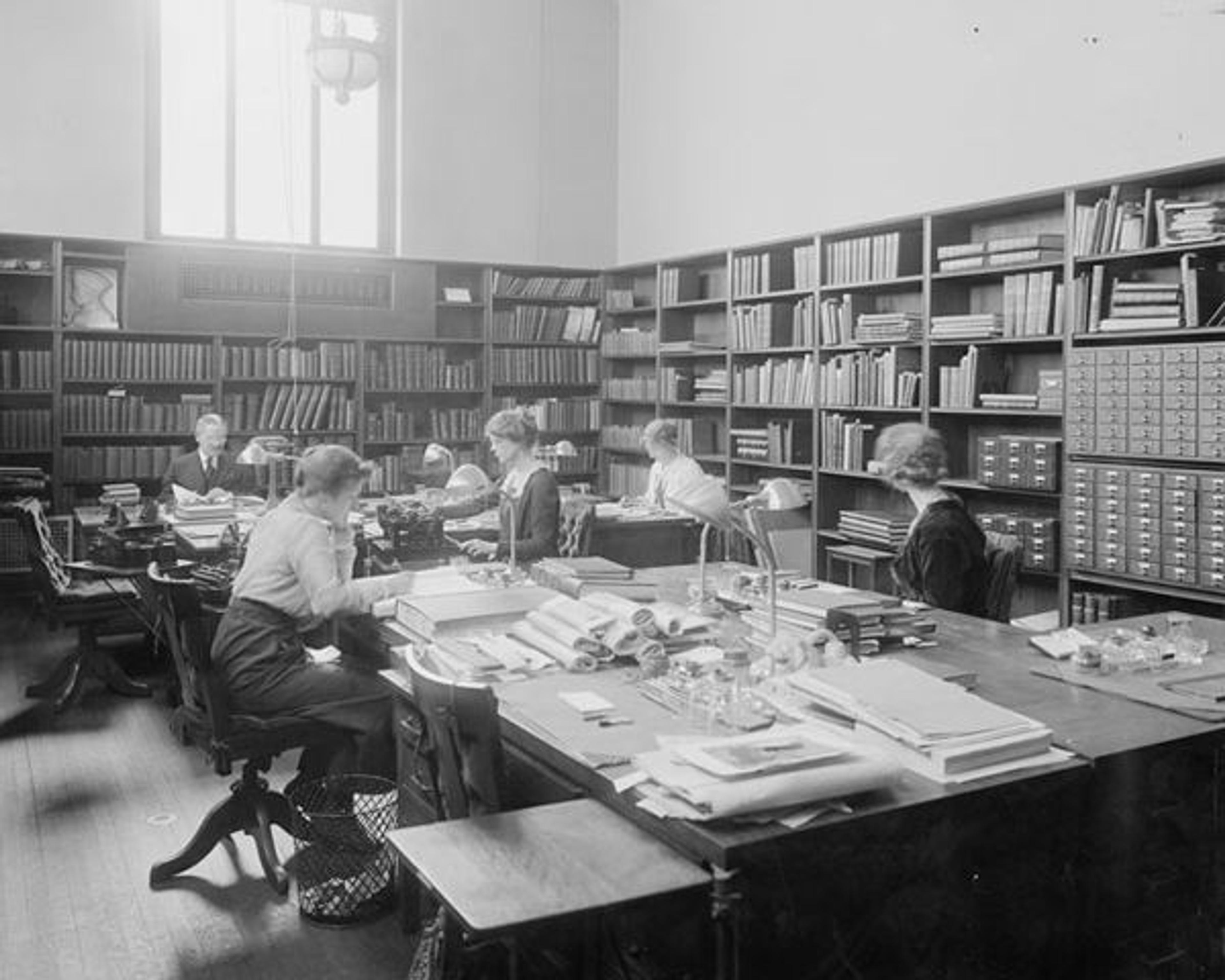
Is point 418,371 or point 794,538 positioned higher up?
point 418,371

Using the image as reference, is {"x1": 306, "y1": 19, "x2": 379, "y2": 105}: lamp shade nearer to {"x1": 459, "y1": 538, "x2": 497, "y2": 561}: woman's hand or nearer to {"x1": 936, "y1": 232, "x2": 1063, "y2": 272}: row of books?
{"x1": 459, "y1": 538, "x2": 497, "y2": 561}: woman's hand

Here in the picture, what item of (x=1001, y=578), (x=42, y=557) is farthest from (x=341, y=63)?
(x=1001, y=578)

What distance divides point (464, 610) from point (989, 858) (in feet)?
5.22

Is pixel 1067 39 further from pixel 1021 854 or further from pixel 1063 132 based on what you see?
pixel 1021 854

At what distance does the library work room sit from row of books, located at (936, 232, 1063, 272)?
0.03 metres

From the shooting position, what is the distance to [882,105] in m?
7.19

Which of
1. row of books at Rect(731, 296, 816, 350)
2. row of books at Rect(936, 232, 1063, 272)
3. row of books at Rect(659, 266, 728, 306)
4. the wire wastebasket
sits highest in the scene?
row of books at Rect(659, 266, 728, 306)

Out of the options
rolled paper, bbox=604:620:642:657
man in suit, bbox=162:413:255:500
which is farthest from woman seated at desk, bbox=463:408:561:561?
man in suit, bbox=162:413:255:500

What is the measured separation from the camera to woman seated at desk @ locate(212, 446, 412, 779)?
3.43m

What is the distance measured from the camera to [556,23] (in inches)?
385

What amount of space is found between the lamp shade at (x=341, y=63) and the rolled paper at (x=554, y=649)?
4661mm

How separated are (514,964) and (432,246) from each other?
805cm

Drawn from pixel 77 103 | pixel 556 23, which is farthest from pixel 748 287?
pixel 77 103

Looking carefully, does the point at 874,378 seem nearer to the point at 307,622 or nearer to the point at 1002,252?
the point at 1002,252
